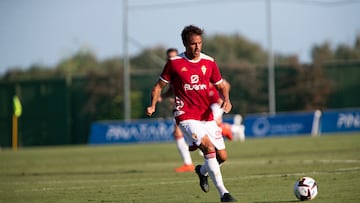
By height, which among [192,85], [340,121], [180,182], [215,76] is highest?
[215,76]

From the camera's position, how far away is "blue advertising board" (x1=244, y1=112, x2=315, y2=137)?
40094 mm

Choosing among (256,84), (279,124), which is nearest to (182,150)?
(279,124)

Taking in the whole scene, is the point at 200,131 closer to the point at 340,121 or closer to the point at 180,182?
the point at 180,182

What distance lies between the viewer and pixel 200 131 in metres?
11.6

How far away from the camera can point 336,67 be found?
49.7 meters

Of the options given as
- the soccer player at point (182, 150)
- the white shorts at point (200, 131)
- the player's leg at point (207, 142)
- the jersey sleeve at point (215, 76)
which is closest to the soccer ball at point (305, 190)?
the player's leg at point (207, 142)

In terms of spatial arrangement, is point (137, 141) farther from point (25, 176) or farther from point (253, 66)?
point (25, 176)

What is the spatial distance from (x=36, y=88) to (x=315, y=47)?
761 inches

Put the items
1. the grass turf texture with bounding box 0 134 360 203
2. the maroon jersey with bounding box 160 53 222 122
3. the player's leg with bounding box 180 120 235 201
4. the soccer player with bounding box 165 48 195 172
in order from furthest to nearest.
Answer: the soccer player with bounding box 165 48 195 172
the grass turf texture with bounding box 0 134 360 203
the maroon jersey with bounding box 160 53 222 122
the player's leg with bounding box 180 120 235 201

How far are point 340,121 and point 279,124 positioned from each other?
315cm

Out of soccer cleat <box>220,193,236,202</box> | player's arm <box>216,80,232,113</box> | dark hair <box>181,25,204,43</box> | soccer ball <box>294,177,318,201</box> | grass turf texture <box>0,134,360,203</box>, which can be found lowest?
grass turf texture <box>0,134,360,203</box>

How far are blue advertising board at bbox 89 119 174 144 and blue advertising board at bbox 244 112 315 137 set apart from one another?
4.32 m

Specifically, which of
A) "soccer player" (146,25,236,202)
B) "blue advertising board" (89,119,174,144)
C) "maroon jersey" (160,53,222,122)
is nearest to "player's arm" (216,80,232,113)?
"soccer player" (146,25,236,202)

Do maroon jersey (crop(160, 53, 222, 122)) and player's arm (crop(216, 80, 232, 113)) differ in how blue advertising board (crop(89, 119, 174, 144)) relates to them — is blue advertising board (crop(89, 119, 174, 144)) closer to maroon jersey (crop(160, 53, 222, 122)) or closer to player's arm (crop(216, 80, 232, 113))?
player's arm (crop(216, 80, 232, 113))
